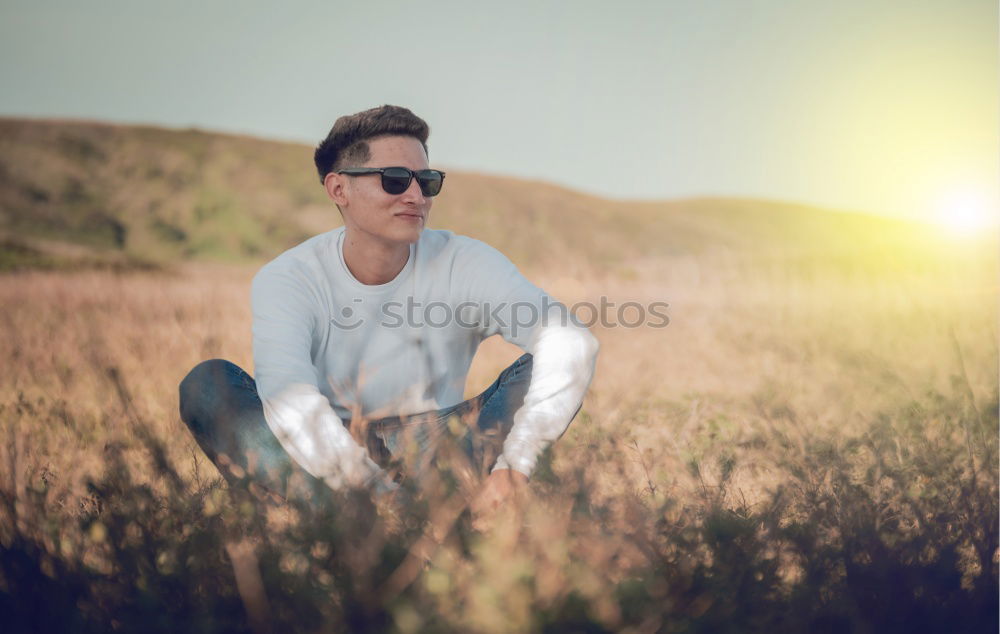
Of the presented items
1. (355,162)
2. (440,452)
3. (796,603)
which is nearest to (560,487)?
(440,452)

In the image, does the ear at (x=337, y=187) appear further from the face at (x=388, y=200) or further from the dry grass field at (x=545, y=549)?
the dry grass field at (x=545, y=549)

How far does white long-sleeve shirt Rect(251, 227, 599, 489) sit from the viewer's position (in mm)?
2836

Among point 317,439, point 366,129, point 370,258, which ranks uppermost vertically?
point 366,129

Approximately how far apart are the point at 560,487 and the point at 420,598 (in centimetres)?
45

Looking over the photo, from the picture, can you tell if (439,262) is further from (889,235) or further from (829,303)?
(889,235)

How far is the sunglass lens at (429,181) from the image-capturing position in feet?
11.0

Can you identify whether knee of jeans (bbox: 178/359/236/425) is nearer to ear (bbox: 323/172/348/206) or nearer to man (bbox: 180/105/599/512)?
man (bbox: 180/105/599/512)

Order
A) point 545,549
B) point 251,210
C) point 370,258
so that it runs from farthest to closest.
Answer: point 251,210 < point 370,258 < point 545,549

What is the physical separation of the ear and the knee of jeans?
84 centimetres

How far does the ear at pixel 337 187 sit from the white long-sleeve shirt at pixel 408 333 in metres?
0.16

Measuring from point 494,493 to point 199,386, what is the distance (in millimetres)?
1432

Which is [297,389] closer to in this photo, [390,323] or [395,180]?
[390,323]

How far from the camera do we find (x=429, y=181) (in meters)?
3.36

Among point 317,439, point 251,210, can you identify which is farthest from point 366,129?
point 251,210
